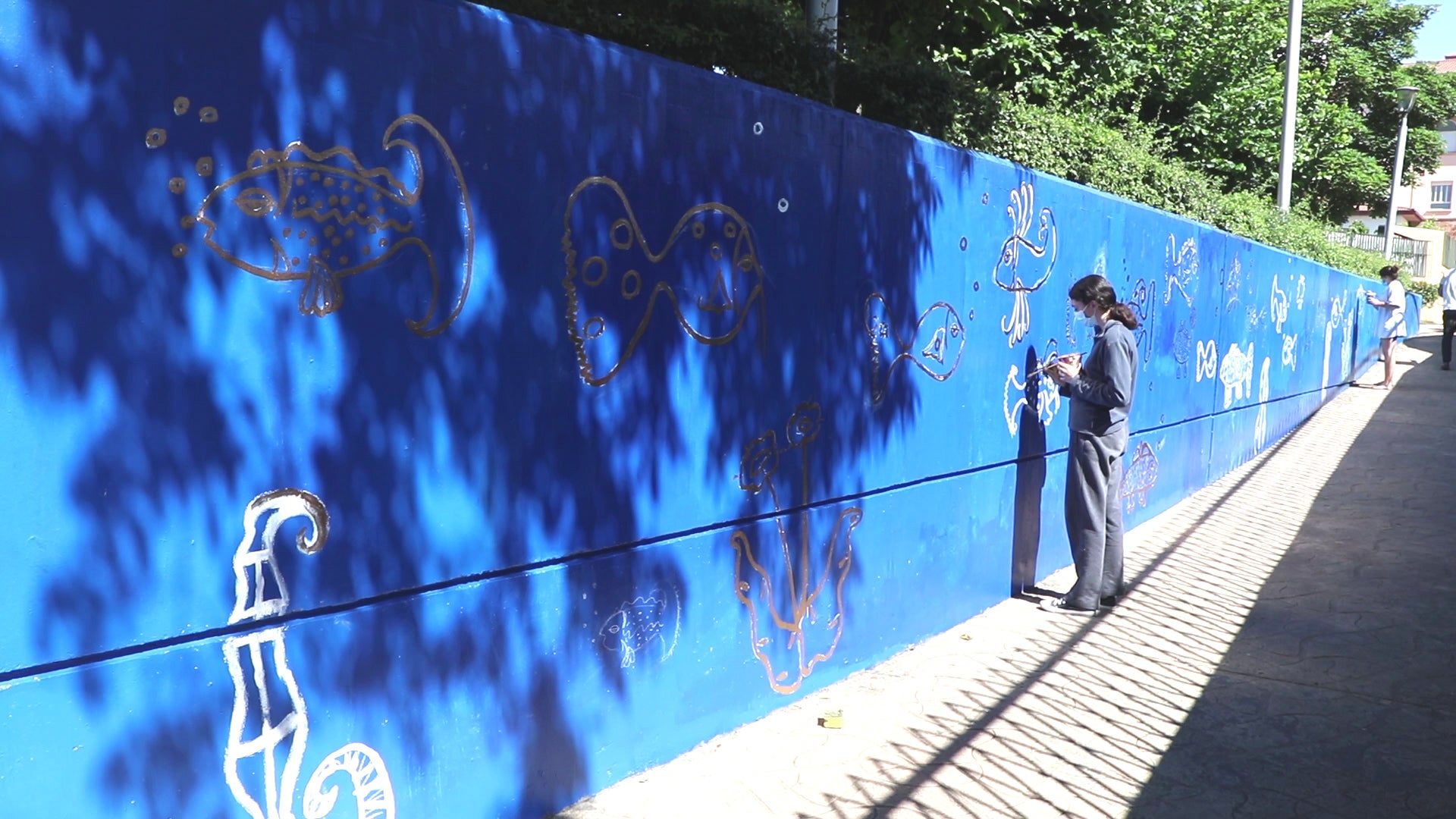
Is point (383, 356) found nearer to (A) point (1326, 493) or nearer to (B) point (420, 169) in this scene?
(B) point (420, 169)

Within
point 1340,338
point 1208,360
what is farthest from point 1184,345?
point 1340,338

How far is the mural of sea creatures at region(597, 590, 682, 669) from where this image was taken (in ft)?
13.1

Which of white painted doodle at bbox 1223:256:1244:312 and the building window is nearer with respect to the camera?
white painted doodle at bbox 1223:256:1244:312

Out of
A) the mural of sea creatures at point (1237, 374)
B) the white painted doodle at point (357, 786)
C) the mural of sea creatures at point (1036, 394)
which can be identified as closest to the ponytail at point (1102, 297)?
the mural of sea creatures at point (1036, 394)

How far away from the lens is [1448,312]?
21031 millimetres

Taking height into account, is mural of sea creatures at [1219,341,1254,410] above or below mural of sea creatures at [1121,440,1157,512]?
above

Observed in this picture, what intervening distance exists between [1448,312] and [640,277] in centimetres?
2107

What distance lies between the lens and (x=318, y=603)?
9.84ft

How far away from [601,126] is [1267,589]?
5.42m

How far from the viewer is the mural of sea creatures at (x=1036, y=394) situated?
21.7 feet

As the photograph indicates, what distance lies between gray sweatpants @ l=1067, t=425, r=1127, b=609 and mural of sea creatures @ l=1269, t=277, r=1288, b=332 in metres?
7.79

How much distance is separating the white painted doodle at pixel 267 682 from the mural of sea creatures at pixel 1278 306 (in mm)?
12475

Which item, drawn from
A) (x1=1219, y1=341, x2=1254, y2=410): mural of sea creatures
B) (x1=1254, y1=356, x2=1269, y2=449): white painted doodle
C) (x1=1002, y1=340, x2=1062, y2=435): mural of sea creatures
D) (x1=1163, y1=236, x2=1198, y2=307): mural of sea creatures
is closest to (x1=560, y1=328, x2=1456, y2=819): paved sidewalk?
(x1=1002, y1=340, x2=1062, y2=435): mural of sea creatures

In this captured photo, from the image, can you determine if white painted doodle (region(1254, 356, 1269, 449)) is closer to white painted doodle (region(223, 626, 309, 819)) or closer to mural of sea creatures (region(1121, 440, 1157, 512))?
mural of sea creatures (region(1121, 440, 1157, 512))
